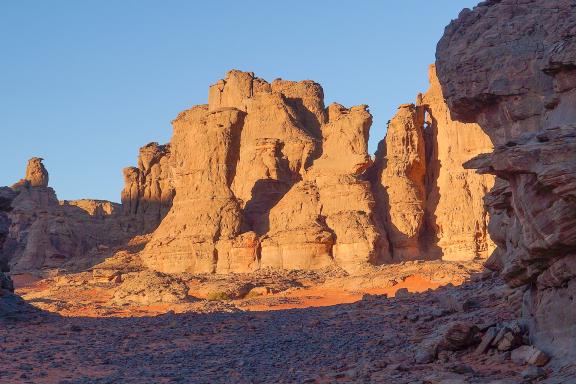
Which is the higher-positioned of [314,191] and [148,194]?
[148,194]

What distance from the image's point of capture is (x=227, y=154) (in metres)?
43.8

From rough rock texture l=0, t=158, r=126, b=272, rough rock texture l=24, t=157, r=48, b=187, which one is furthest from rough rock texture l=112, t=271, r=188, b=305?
rough rock texture l=24, t=157, r=48, b=187

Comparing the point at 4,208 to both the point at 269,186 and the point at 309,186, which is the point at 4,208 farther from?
the point at 269,186

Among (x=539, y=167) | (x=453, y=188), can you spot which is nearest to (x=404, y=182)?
(x=453, y=188)

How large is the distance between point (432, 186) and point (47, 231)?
92.6ft

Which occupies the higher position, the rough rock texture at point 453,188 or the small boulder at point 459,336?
the rough rock texture at point 453,188

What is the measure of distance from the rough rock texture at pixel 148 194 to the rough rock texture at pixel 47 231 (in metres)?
1.73

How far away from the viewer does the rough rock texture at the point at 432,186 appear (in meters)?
37.2

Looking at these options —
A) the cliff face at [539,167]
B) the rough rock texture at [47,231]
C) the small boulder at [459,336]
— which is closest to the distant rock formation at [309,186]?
the rough rock texture at [47,231]

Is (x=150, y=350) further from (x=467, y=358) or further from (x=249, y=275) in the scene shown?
(x=249, y=275)

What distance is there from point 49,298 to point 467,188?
2246cm

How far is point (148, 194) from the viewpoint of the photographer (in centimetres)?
5431

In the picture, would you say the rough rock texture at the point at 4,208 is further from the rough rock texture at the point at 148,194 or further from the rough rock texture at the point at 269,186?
the rough rock texture at the point at 148,194

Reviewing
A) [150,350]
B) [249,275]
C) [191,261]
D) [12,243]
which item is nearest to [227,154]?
[191,261]
